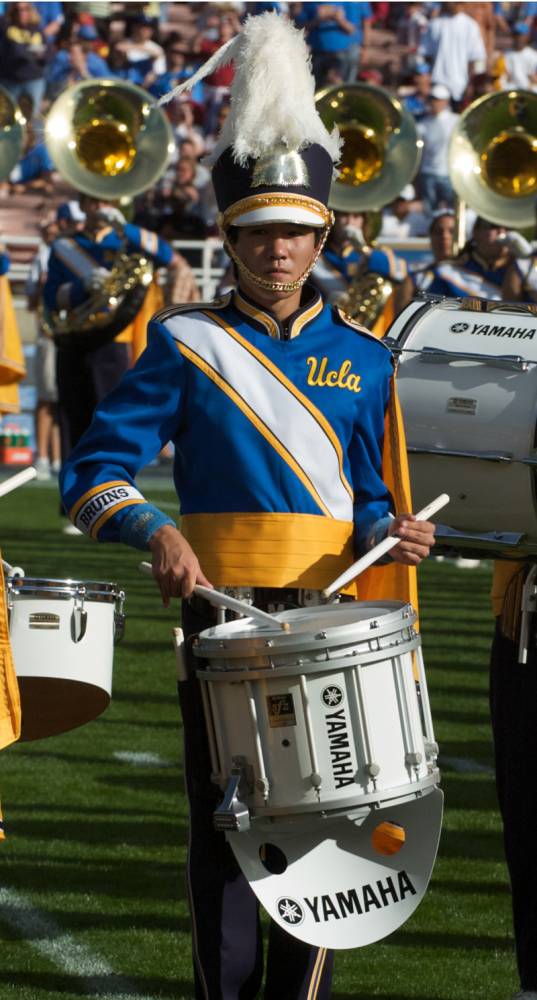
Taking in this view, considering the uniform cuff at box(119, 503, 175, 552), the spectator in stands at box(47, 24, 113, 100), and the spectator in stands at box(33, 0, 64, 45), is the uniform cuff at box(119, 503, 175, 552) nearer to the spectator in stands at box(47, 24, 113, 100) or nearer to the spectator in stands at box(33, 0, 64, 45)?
the spectator in stands at box(47, 24, 113, 100)

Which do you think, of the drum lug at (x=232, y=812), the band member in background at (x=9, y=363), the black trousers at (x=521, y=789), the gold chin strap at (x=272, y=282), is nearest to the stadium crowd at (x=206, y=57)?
the band member in background at (x=9, y=363)

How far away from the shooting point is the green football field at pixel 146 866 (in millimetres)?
4582

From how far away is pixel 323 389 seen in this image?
355 centimetres

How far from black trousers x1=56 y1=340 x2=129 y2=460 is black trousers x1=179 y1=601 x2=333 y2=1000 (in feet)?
29.9

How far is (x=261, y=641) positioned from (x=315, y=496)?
50 centimetres

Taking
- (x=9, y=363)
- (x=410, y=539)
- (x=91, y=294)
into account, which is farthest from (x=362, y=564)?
(x=91, y=294)

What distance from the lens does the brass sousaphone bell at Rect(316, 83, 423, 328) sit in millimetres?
12367

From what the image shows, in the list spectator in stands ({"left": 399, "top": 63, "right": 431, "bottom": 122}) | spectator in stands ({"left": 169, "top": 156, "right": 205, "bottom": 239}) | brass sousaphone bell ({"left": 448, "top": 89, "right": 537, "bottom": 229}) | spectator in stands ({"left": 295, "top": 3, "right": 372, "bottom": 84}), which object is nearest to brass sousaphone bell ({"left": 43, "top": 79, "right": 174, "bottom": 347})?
brass sousaphone bell ({"left": 448, "top": 89, "right": 537, "bottom": 229})

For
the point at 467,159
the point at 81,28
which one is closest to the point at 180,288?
the point at 467,159

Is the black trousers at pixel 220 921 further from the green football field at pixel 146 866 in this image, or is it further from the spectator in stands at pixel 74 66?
the spectator in stands at pixel 74 66

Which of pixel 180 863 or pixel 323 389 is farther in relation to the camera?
pixel 180 863

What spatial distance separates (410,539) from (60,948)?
1.80m

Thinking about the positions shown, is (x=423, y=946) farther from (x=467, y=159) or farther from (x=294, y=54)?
(x=467, y=159)

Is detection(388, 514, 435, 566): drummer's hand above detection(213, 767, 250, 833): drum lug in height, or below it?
above
